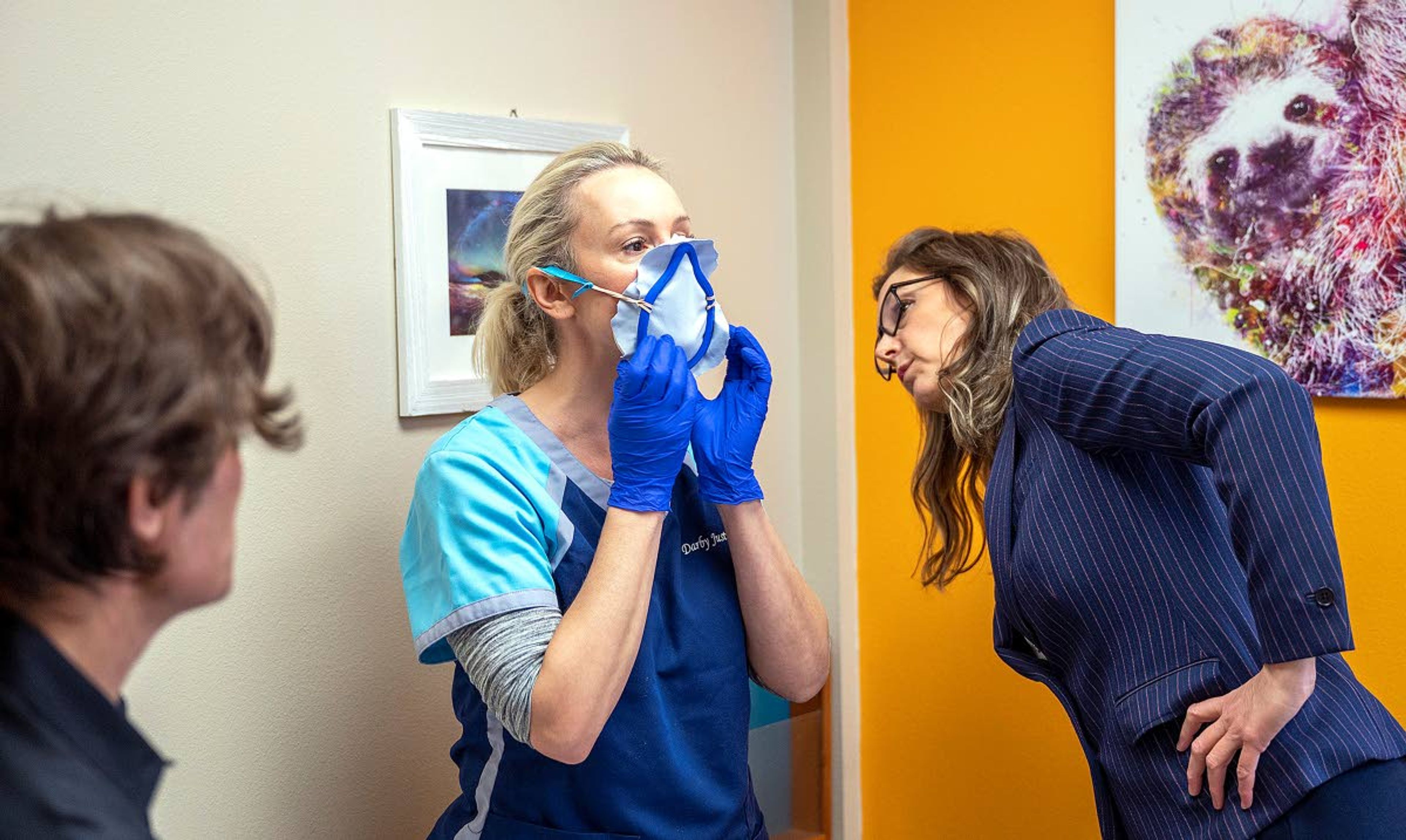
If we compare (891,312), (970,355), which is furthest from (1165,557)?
(891,312)

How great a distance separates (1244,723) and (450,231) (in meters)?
1.23

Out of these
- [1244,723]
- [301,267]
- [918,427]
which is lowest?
[1244,723]

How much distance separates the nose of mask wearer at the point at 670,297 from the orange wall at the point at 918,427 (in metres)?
0.82

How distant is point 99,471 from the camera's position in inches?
27.5

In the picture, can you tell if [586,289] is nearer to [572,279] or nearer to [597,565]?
[572,279]

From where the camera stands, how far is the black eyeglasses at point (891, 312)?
1624mm

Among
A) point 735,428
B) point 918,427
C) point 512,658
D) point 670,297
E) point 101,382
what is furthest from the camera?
point 918,427

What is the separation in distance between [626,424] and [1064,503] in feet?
1.66

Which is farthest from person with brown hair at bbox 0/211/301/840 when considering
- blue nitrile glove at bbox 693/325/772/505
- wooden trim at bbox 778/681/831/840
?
wooden trim at bbox 778/681/831/840

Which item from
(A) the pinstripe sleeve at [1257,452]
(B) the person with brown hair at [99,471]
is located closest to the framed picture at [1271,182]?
(A) the pinstripe sleeve at [1257,452]

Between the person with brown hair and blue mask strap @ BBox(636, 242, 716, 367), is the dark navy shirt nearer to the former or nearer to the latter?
the person with brown hair

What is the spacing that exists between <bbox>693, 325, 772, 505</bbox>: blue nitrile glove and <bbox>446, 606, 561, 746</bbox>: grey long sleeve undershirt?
0.99 ft

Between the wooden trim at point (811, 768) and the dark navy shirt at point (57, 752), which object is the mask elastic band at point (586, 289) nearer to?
the dark navy shirt at point (57, 752)

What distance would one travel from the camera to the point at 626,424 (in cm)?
137
